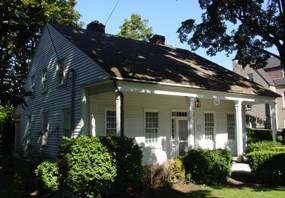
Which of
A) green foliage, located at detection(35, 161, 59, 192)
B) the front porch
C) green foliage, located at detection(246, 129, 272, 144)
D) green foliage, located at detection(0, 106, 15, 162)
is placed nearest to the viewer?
green foliage, located at detection(35, 161, 59, 192)

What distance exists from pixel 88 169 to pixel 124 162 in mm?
1202

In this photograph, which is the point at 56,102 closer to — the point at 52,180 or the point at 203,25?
the point at 52,180

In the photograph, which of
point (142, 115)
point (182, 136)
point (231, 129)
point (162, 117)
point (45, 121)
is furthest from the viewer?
point (231, 129)

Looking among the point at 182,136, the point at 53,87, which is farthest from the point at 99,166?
the point at 53,87

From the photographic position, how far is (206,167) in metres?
11.7

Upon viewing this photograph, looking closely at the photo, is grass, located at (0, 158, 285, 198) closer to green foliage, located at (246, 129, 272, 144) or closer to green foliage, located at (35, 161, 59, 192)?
green foliage, located at (35, 161, 59, 192)

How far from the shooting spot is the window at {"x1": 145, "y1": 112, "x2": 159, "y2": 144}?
15.9 metres

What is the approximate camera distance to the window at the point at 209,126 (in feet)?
62.1

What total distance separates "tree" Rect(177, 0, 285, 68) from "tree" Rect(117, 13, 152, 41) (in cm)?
2333

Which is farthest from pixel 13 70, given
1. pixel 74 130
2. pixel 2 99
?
pixel 74 130

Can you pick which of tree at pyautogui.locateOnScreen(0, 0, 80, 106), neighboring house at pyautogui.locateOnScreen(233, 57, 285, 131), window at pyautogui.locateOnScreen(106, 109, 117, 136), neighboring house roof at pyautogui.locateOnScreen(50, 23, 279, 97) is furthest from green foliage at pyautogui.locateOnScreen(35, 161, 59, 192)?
neighboring house at pyautogui.locateOnScreen(233, 57, 285, 131)

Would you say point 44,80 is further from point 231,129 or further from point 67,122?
Result: point 231,129

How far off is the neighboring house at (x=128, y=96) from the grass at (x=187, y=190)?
308 cm

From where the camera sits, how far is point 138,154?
10.2m
